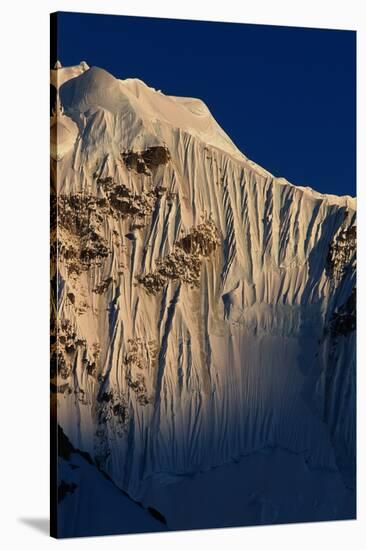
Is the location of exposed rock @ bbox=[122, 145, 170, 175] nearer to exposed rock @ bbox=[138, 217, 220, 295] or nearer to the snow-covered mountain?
the snow-covered mountain

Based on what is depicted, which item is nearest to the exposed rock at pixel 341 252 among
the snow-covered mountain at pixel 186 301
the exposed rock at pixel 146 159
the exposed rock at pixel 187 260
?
the snow-covered mountain at pixel 186 301

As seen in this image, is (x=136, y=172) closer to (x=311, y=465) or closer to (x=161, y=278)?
(x=161, y=278)

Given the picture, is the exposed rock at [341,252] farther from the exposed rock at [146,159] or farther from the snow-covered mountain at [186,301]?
the exposed rock at [146,159]

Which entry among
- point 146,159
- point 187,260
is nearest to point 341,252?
point 187,260

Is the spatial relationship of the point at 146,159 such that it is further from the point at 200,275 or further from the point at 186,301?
the point at 186,301

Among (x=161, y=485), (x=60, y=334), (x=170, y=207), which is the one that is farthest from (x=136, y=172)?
(x=161, y=485)

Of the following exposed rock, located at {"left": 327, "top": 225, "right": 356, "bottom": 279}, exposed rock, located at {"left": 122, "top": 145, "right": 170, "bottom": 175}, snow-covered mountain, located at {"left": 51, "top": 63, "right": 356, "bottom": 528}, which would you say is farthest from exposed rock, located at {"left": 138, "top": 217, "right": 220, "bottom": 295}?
exposed rock, located at {"left": 327, "top": 225, "right": 356, "bottom": 279}
